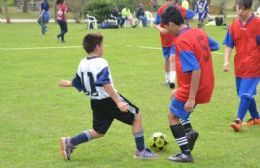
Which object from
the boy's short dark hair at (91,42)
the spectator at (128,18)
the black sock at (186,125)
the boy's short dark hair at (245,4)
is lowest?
the spectator at (128,18)

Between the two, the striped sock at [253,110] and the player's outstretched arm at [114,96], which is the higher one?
the player's outstretched arm at [114,96]

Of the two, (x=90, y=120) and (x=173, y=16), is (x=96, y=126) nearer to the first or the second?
(x=173, y=16)

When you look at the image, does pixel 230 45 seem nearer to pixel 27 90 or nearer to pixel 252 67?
pixel 252 67

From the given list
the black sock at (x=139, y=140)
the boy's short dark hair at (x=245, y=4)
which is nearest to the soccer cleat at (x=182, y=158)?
the black sock at (x=139, y=140)

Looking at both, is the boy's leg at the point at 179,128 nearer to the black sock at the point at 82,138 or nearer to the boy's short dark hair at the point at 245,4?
the black sock at the point at 82,138

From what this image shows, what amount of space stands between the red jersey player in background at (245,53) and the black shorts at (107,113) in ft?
7.01

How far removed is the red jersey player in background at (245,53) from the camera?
756 cm

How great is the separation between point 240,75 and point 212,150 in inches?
60.4

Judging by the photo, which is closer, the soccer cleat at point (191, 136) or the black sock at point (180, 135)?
the black sock at point (180, 135)

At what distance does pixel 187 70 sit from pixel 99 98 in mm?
1044

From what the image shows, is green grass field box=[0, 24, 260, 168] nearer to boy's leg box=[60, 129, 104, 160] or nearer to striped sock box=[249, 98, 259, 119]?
boy's leg box=[60, 129, 104, 160]

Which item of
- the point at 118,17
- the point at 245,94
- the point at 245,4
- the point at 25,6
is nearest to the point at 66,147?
the point at 245,94

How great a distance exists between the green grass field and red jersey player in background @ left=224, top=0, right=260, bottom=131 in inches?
20.6

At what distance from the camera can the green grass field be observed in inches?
250
